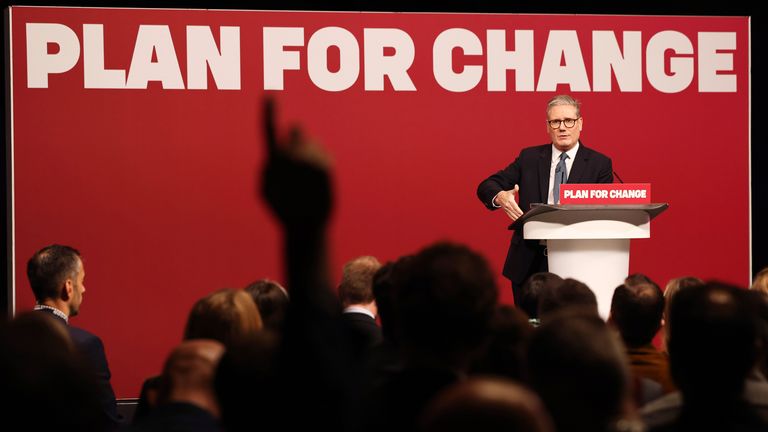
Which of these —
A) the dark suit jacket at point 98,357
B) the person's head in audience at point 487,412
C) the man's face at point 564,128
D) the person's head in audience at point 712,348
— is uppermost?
the man's face at point 564,128

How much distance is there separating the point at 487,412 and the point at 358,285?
2.90 metres

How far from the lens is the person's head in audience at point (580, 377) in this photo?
1383mm

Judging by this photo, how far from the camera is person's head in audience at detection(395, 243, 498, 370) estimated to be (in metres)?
1.60

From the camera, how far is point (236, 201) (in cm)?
654

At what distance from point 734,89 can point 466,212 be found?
1.97 metres

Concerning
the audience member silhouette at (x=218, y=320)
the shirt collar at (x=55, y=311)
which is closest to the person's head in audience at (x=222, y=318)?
the audience member silhouette at (x=218, y=320)

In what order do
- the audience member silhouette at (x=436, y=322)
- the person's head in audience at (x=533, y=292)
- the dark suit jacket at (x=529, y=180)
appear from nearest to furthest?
1. the audience member silhouette at (x=436, y=322)
2. the person's head in audience at (x=533, y=292)
3. the dark suit jacket at (x=529, y=180)

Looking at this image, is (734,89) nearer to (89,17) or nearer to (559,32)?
(559,32)

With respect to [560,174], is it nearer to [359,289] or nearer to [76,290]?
[359,289]

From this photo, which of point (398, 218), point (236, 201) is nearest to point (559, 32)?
point (398, 218)

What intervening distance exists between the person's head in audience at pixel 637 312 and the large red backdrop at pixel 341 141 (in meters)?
3.59

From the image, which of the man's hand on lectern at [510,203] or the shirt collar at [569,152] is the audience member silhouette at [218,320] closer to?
the man's hand on lectern at [510,203]

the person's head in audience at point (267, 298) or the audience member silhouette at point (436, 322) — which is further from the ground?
the audience member silhouette at point (436, 322)

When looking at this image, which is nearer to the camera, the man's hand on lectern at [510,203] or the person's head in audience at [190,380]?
the person's head in audience at [190,380]
